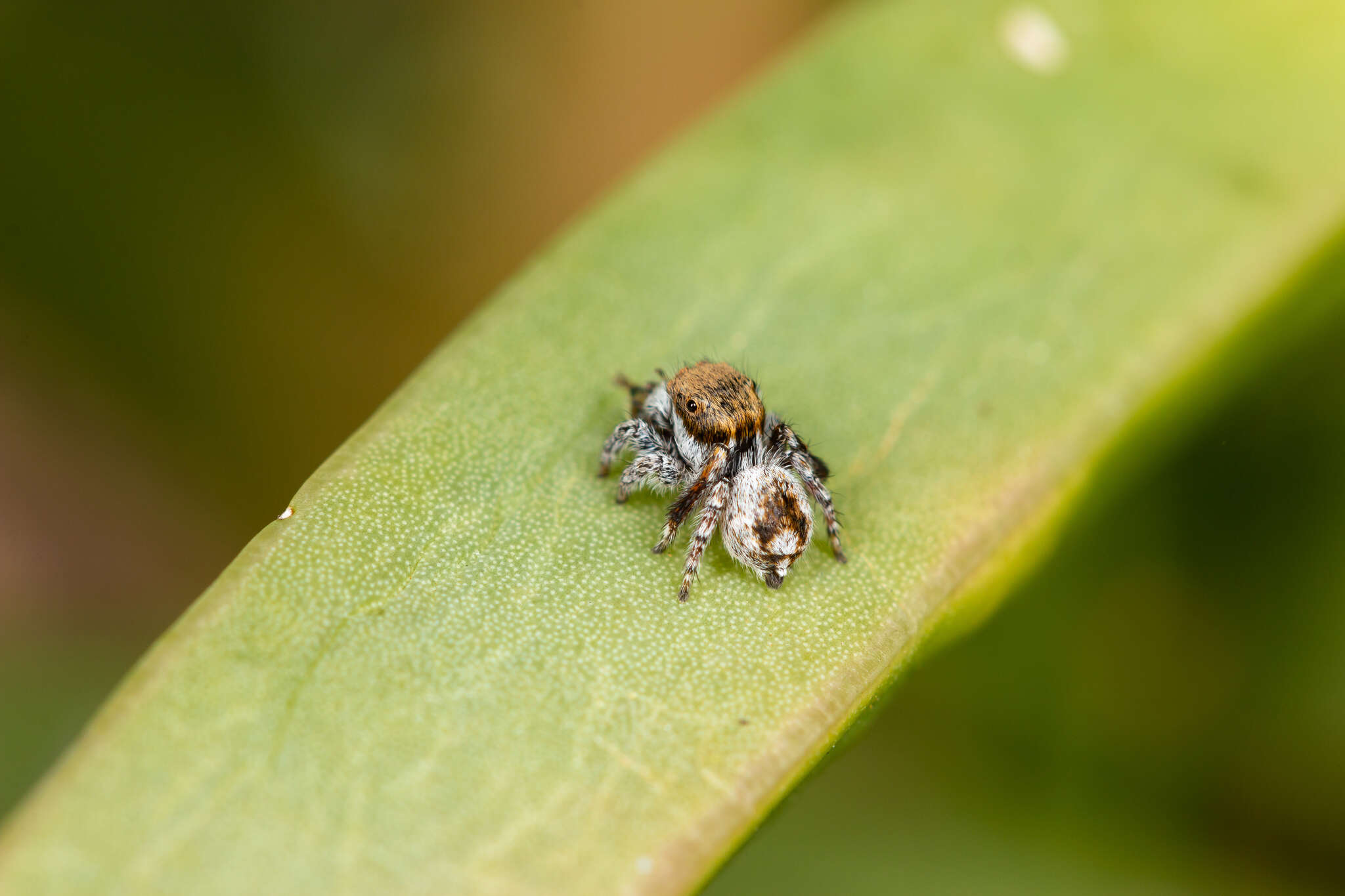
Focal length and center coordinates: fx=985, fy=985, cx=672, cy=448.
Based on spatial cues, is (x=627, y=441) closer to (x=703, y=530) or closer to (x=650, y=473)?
(x=650, y=473)

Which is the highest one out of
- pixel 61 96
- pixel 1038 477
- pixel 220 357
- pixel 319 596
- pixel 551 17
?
pixel 551 17

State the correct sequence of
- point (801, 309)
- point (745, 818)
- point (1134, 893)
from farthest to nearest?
point (801, 309) → point (1134, 893) → point (745, 818)

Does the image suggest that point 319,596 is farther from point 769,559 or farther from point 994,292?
point 994,292

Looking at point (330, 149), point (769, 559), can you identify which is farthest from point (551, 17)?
point (769, 559)

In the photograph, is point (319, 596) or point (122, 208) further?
point (122, 208)

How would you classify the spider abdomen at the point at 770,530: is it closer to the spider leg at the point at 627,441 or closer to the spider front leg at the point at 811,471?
the spider front leg at the point at 811,471

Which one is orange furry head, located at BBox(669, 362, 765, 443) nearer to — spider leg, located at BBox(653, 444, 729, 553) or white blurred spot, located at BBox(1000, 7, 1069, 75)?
spider leg, located at BBox(653, 444, 729, 553)
